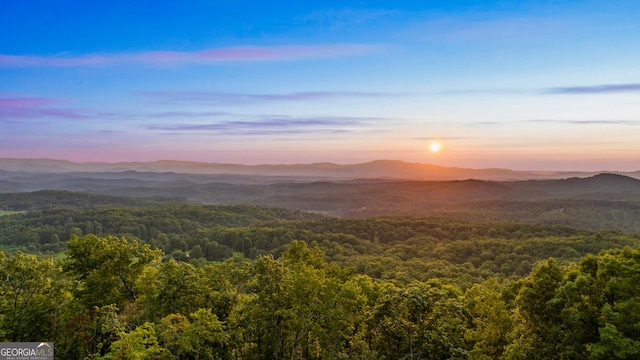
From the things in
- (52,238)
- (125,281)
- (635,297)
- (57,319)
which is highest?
(635,297)

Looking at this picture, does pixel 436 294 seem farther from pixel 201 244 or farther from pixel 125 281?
pixel 201 244

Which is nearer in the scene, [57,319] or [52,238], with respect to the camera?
[57,319]

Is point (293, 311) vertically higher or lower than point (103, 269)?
lower

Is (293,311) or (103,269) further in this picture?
(103,269)

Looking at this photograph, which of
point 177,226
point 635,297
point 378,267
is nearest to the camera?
point 635,297

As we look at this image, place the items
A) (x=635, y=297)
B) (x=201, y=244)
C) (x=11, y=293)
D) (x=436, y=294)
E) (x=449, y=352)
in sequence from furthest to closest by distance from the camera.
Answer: (x=201, y=244), (x=11, y=293), (x=436, y=294), (x=449, y=352), (x=635, y=297)

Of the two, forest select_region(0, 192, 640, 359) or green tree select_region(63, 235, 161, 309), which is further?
green tree select_region(63, 235, 161, 309)

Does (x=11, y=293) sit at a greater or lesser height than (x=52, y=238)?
greater

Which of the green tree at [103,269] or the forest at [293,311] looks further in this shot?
the green tree at [103,269]

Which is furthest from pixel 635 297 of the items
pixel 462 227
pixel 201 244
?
pixel 462 227

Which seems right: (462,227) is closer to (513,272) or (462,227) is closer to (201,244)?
(513,272)
